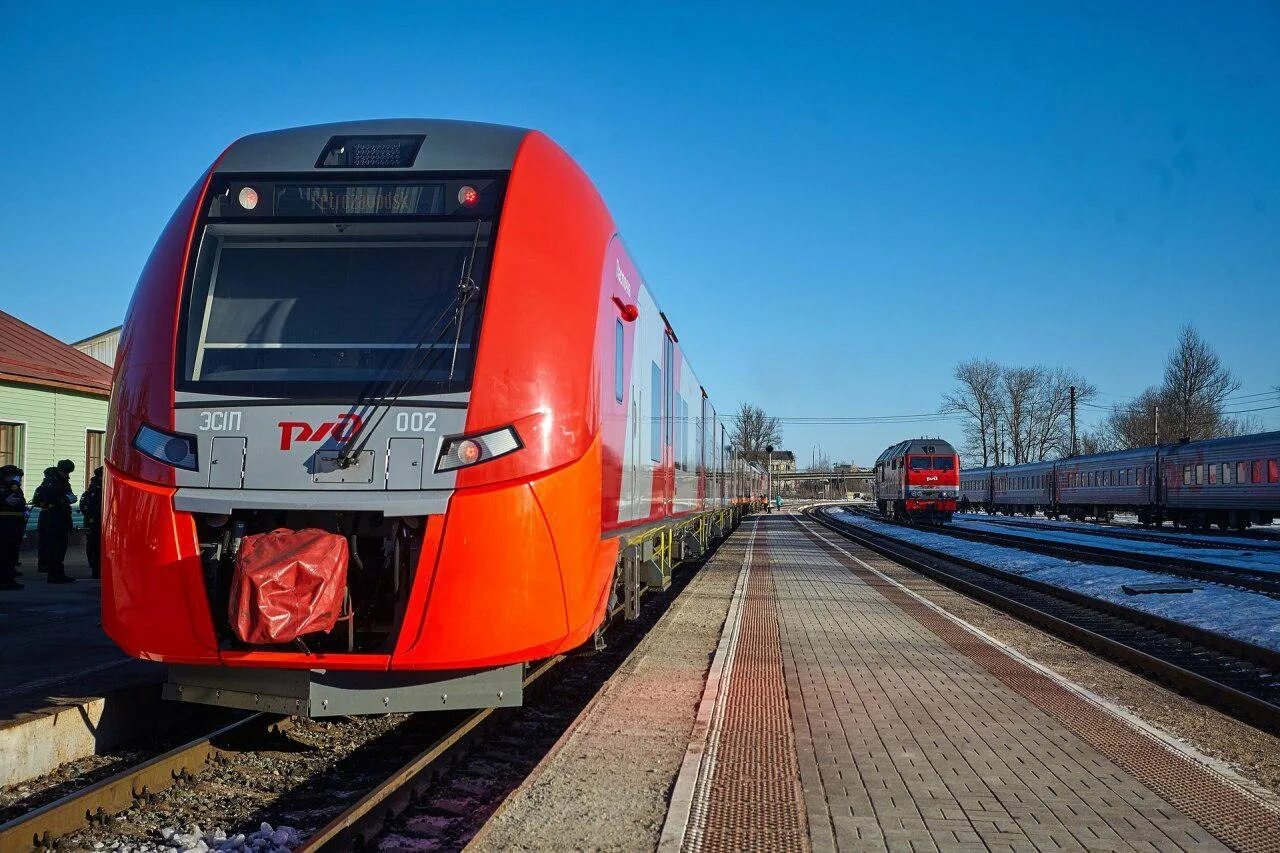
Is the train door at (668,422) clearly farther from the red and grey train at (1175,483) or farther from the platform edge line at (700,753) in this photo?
the red and grey train at (1175,483)

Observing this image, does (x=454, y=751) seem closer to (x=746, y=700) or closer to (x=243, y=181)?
(x=746, y=700)

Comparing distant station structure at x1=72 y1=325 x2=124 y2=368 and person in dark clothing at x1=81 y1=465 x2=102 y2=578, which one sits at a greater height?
distant station structure at x1=72 y1=325 x2=124 y2=368

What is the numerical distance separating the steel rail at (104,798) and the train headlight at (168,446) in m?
1.41

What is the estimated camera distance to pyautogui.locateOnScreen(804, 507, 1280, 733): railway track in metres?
6.92

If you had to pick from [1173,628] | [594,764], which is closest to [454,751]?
[594,764]

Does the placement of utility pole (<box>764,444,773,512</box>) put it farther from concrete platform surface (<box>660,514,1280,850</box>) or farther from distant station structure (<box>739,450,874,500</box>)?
concrete platform surface (<box>660,514,1280,850</box>)

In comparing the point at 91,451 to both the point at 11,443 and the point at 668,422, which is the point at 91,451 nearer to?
the point at 11,443

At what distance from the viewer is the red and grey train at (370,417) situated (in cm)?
443

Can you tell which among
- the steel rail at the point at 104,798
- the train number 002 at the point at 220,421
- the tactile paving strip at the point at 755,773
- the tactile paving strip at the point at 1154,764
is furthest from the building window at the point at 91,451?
the tactile paving strip at the point at 1154,764

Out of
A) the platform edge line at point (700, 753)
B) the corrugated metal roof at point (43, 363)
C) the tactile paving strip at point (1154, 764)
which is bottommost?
the tactile paving strip at point (1154, 764)

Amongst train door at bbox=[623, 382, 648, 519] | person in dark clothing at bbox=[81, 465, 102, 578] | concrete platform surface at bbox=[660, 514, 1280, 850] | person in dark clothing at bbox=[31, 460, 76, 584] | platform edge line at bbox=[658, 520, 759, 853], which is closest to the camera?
platform edge line at bbox=[658, 520, 759, 853]

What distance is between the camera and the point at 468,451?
4.49 metres

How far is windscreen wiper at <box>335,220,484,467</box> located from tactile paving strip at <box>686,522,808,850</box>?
228 centimetres

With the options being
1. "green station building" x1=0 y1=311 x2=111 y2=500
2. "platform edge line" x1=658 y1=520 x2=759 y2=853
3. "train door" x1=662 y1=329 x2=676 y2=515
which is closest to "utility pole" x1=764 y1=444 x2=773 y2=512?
"green station building" x1=0 y1=311 x2=111 y2=500
